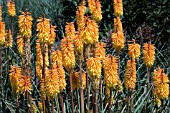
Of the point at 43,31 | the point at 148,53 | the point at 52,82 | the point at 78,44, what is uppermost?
the point at 43,31

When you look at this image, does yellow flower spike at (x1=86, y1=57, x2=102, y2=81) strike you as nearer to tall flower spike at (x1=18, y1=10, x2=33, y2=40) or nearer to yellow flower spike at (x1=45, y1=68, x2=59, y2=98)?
yellow flower spike at (x1=45, y1=68, x2=59, y2=98)

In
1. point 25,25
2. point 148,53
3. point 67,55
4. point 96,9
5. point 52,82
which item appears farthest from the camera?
point 96,9

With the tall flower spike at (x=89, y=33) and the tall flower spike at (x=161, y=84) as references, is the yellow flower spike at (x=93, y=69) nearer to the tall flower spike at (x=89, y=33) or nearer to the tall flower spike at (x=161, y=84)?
the tall flower spike at (x=89, y=33)

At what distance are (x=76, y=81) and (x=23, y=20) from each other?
23.9 inches

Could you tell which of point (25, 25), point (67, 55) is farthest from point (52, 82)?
point (25, 25)

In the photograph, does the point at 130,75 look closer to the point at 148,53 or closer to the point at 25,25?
the point at 148,53

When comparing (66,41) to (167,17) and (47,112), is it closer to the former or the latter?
(47,112)

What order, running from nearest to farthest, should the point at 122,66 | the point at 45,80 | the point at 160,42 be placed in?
the point at 45,80 → the point at 122,66 → the point at 160,42

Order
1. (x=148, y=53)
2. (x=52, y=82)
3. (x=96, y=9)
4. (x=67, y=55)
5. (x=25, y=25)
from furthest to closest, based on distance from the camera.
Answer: (x=96, y=9), (x=148, y=53), (x=25, y=25), (x=67, y=55), (x=52, y=82)

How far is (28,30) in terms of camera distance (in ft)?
10.6

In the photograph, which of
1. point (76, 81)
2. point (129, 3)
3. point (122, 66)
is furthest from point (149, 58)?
point (129, 3)

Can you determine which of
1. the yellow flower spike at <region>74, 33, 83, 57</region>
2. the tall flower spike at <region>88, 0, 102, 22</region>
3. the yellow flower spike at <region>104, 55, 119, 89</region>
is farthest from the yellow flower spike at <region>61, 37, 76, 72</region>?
the tall flower spike at <region>88, 0, 102, 22</region>

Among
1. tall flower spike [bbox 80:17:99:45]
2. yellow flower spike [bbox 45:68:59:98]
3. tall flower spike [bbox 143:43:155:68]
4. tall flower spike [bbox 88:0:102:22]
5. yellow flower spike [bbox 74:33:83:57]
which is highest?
tall flower spike [bbox 88:0:102:22]

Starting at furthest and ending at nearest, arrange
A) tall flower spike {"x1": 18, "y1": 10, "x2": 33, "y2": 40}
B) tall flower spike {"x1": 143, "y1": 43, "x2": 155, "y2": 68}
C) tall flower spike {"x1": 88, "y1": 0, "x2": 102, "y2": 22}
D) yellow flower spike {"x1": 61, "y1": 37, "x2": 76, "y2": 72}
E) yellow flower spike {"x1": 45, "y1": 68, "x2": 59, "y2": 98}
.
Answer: tall flower spike {"x1": 88, "y1": 0, "x2": 102, "y2": 22} < tall flower spike {"x1": 143, "y1": 43, "x2": 155, "y2": 68} < tall flower spike {"x1": 18, "y1": 10, "x2": 33, "y2": 40} < yellow flower spike {"x1": 61, "y1": 37, "x2": 76, "y2": 72} < yellow flower spike {"x1": 45, "y1": 68, "x2": 59, "y2": 98}
